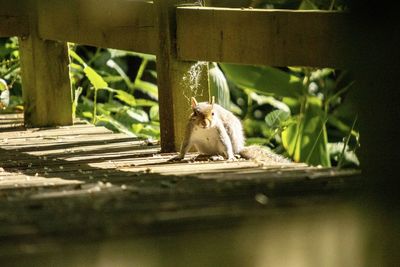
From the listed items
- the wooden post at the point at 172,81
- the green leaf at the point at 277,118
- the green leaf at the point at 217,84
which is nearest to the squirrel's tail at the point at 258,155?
the wooden post at the point at 172,81

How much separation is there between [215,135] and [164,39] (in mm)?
678

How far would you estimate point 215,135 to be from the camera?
5871mm

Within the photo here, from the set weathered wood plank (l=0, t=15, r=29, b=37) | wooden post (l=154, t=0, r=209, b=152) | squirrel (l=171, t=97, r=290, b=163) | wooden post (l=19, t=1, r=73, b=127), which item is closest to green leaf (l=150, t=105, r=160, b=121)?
wooden post (l=19, t=1, r=73, b=127)

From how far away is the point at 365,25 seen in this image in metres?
2.09

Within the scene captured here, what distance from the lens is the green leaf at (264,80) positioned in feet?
23.8

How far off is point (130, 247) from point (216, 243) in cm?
20

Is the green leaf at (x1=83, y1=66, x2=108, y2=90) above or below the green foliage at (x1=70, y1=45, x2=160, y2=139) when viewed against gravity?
above

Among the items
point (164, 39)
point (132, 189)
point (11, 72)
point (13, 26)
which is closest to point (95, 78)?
point (13, 26)

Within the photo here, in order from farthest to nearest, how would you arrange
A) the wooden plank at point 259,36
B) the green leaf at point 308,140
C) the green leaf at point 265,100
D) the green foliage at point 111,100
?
1. the green leaf at point 265,100
2. the green foliage at point 111,100
3. the green leaf at point 308,140
4. the wooden plank at point 259,36

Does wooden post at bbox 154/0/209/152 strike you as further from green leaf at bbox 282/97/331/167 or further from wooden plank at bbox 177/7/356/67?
green leaf at bbox 282/97/331/167

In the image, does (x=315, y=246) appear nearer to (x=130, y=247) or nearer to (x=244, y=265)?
(x=244, y=265)

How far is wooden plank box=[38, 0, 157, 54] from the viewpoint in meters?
5.80

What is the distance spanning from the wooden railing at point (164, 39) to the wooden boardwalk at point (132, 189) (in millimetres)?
468

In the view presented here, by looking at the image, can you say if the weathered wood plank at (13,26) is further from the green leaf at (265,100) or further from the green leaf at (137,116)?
the green leaf at (265,100)
